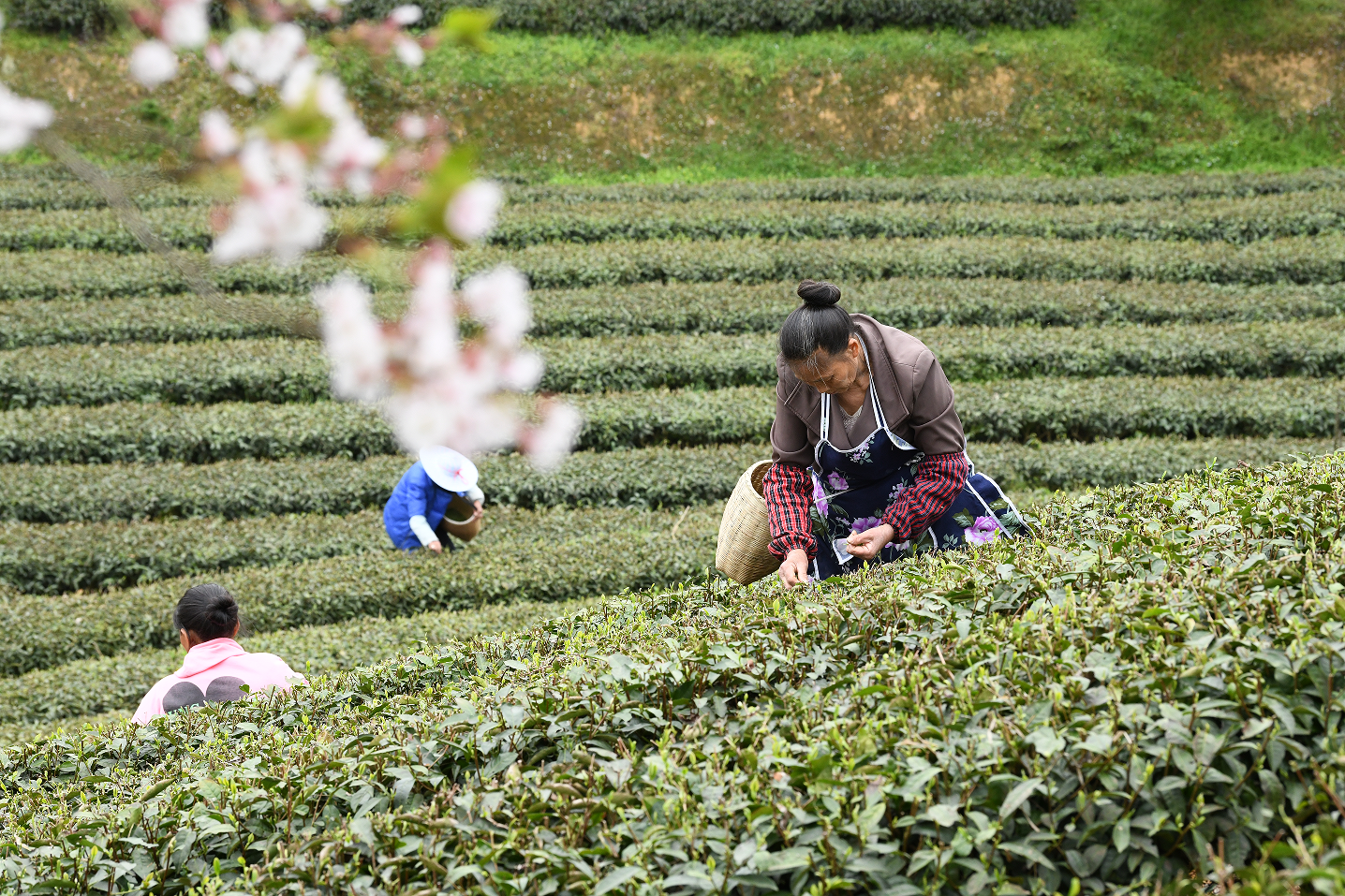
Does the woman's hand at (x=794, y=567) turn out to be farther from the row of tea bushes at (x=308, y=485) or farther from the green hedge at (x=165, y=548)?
the row of tea bushes at (x=308, y=485)

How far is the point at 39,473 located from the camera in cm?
832

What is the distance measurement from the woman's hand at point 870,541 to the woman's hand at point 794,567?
0.50 feet

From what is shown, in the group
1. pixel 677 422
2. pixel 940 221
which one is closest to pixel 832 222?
pixel 940 221

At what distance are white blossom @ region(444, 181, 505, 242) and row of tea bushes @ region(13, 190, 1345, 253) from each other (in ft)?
40.8

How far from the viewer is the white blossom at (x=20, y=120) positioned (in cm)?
157

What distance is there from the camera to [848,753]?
2109 mm

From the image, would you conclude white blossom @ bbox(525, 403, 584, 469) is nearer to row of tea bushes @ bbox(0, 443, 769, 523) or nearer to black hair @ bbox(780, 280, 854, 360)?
black hair @ bbox(780, 280, 854, 360)

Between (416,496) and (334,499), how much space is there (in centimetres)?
186

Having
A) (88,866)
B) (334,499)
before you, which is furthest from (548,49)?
(88,866)

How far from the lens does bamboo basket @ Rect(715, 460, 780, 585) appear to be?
3787 mm

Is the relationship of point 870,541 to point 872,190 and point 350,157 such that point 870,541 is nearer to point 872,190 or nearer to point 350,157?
point 350,157

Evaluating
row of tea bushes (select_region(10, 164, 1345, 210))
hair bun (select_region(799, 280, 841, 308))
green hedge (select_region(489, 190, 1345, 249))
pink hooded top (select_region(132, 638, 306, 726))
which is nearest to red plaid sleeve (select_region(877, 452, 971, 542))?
hair bun (select_region(799, 280, 841, 308))

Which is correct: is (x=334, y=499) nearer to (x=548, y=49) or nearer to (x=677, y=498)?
(x=677, y=498)

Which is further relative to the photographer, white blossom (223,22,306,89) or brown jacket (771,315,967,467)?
brown jacket (771,315,967,467)
